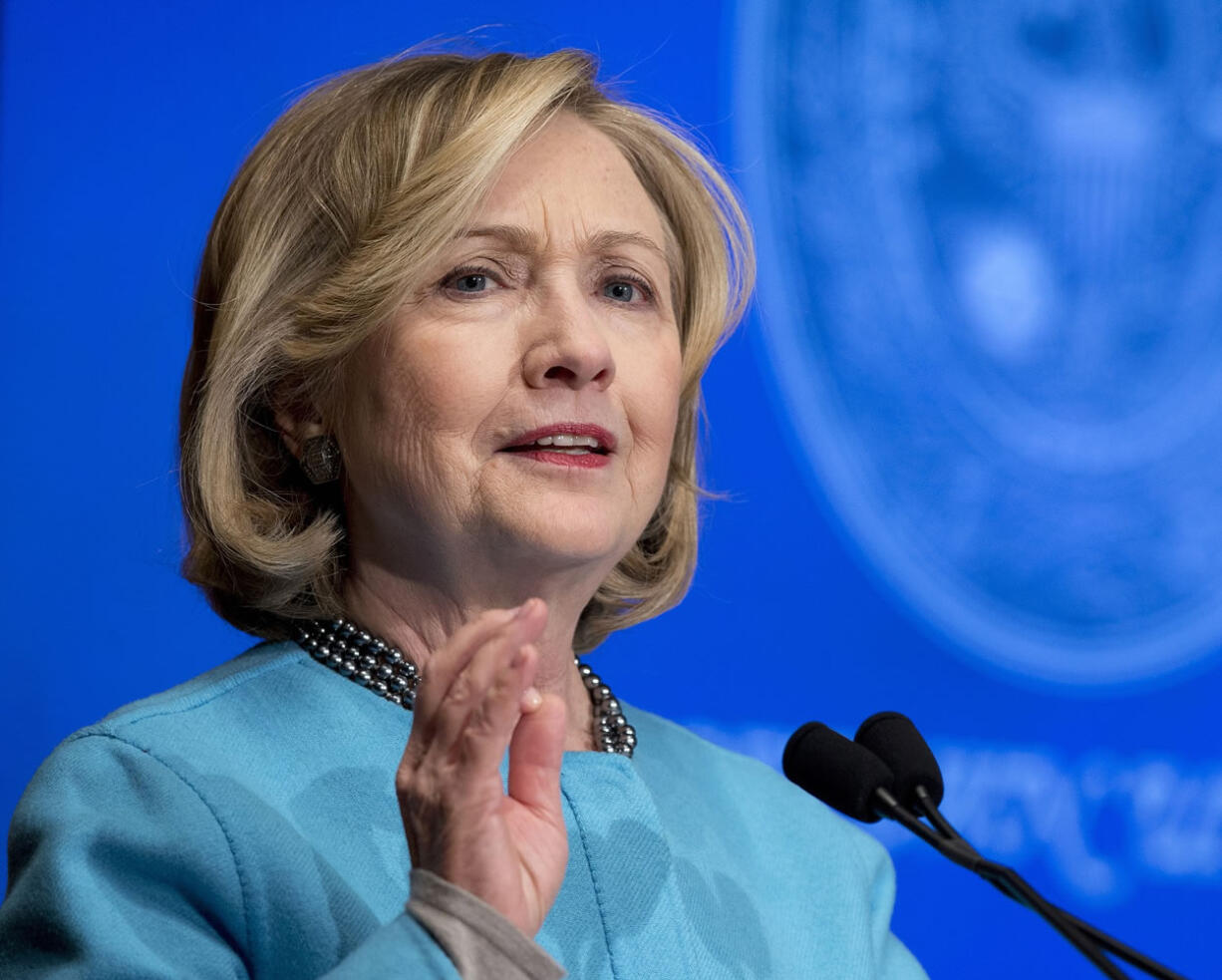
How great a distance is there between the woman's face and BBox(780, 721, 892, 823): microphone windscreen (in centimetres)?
27

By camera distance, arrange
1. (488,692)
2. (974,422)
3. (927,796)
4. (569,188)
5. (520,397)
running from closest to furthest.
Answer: (488,692)
(927,796)
(520,397)
(569,188)
(974,422)

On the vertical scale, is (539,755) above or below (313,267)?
below

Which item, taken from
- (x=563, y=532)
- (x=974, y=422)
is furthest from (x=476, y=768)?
(x=974, y=422)

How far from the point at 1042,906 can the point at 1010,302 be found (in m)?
1.42

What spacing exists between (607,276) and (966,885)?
1.21 metres

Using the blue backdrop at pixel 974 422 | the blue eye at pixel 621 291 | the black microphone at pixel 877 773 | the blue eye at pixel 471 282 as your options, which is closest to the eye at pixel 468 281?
the blue eye at pixel 471 282

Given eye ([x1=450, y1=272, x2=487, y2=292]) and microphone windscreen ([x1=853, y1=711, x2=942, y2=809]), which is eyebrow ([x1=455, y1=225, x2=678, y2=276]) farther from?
microphone windscreen ([x1=853, y1=711, x2=942, y2=809])

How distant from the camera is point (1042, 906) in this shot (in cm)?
99

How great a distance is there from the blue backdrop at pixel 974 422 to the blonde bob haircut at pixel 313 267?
657 mm

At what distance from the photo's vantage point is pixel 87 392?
2070 millimetres

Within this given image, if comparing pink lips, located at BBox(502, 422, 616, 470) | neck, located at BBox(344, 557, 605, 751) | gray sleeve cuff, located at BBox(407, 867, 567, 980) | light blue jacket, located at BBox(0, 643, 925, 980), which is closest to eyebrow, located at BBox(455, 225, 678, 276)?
pink lips, located at BBox(502, 422, 616, 470)

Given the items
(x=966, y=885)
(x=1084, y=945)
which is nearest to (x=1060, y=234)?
(x=966, y=885)

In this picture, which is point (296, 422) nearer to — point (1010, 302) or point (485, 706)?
point (485, 706)

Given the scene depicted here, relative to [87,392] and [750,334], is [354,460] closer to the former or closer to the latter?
[87,392]
